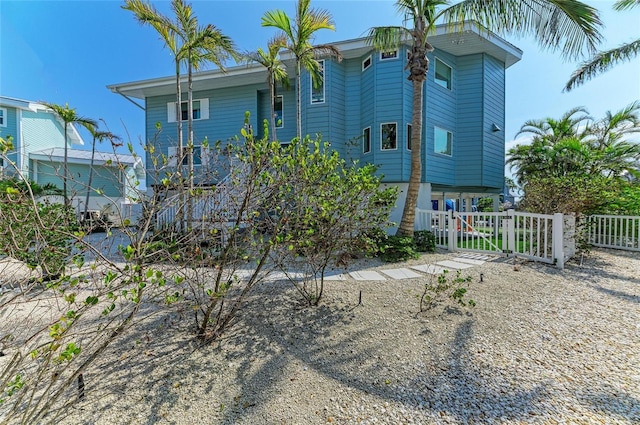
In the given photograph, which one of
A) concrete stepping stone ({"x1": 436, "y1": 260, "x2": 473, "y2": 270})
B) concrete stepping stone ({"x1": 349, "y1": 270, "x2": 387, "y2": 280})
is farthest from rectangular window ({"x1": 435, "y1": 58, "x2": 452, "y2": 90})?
concrete stepping stone ({"x1": 349, "y1": 270, "x2": 387, "y2": 280})

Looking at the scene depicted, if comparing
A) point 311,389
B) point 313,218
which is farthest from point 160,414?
point 313,218

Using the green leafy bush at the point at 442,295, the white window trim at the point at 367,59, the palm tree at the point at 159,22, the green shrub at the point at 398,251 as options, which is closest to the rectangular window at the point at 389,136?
the white window trim at the point at 367,59

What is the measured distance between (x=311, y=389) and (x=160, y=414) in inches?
53.7

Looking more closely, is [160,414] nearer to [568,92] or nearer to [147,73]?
[568,92]

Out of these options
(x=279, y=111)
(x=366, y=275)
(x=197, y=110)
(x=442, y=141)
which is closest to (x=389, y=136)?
(x=442, y=141)

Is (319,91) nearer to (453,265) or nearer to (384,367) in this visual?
(453,265)

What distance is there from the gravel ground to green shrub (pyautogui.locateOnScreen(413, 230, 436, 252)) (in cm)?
378

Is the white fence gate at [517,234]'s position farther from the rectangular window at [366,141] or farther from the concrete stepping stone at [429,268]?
the rectangular window at [366,141]

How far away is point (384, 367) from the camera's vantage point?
296 cm

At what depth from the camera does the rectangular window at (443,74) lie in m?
12.3

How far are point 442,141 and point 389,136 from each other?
9.48 ft

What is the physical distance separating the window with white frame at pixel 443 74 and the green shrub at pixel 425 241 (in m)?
7.81

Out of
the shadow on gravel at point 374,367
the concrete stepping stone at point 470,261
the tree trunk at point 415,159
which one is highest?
the tree trunk at point 415,159

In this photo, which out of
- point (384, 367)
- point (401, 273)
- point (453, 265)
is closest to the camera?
point (384, 367)
